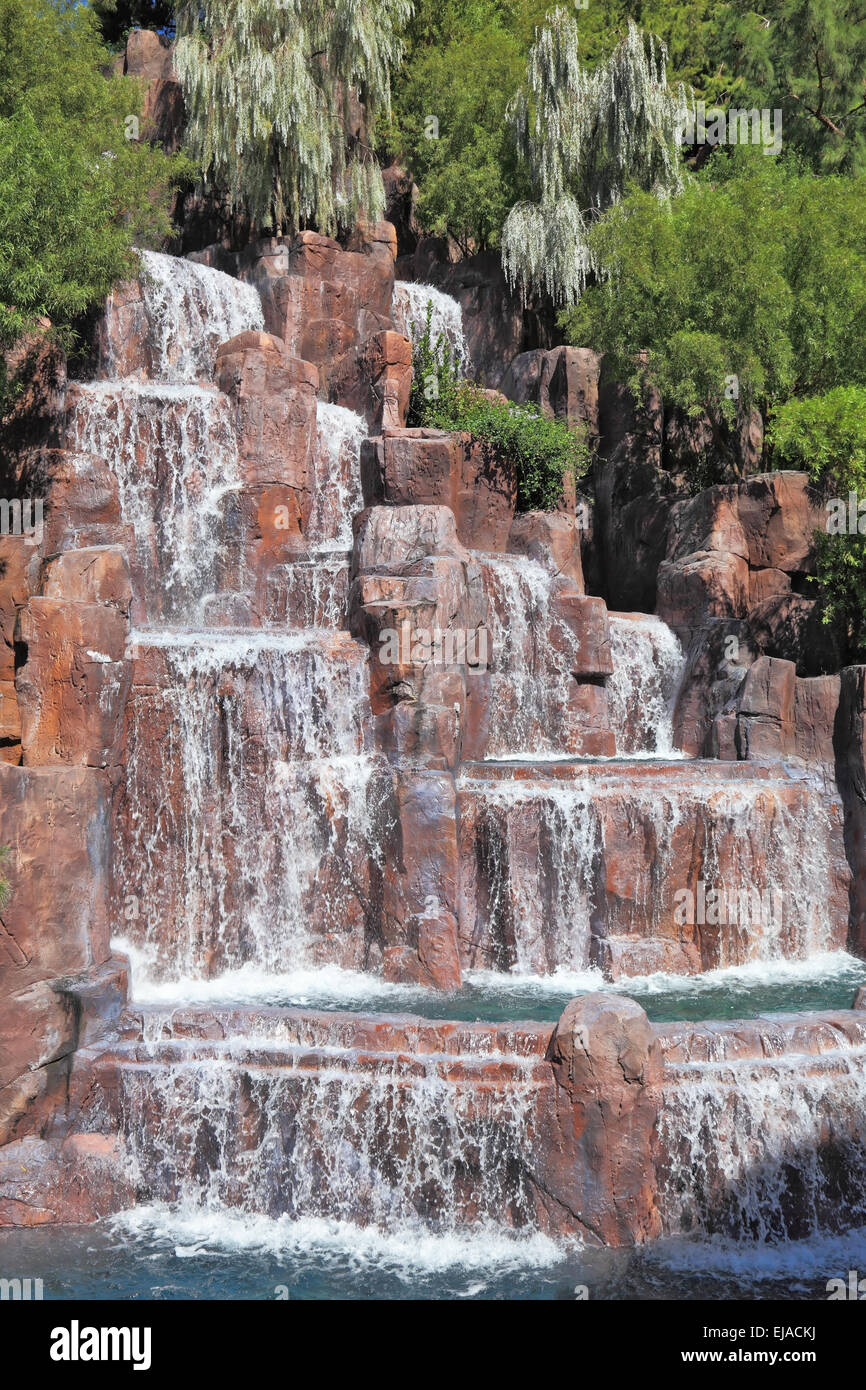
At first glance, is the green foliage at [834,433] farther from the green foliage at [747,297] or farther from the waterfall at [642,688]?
the waterfall at [642,688]

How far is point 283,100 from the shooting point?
23.9 meters

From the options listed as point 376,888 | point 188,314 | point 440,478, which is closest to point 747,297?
point 440,478

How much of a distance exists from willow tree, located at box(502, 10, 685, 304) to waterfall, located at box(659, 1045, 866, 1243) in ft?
58.5

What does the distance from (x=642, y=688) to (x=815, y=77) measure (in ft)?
51.3

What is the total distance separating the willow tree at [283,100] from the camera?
23.8 metres

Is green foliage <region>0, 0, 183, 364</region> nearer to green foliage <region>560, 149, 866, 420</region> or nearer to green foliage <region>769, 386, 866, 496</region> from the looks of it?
green foliage <region>560, 149, 866, 420</region>

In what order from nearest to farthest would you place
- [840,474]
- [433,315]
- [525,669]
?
[840,474] < [525,669] < [433,315]

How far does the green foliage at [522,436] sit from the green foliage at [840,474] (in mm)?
4500

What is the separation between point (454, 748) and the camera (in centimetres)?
1428

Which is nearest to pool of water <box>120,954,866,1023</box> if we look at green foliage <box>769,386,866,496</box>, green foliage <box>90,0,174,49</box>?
green foliage <box>769,386,866,496</box>

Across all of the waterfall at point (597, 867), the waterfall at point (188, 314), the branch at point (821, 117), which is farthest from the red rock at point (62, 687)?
the branch at point (821, 117)

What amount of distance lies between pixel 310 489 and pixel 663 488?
20.6 ft

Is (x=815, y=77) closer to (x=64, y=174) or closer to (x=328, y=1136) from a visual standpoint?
(x=64, y=174)

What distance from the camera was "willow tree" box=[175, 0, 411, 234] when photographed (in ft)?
77.9
